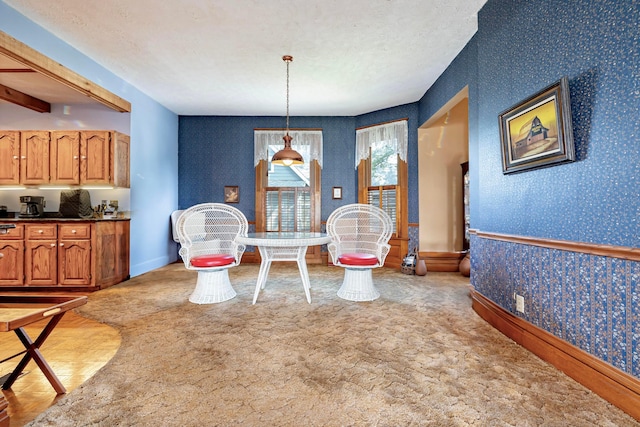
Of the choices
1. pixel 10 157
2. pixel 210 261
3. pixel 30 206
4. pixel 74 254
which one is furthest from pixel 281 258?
pixel 10 157

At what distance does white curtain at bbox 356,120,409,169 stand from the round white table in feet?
9.03

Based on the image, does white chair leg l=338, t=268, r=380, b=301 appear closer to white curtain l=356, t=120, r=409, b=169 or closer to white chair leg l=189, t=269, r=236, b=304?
white chair leg l=189, t=269, r=236, b=304

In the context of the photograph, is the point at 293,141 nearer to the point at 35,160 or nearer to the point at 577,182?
the point at 35,160

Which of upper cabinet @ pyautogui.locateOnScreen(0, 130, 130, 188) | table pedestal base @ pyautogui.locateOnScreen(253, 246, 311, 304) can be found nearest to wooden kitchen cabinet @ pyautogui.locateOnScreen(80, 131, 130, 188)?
upper cabinet @ pyautogui.locateOnScreen(0, 130, 130, 188)

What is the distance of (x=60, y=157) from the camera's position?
428 cm

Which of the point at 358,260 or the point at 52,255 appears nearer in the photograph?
the point at 358,260

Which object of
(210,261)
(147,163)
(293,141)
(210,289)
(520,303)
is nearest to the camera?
(520,303)

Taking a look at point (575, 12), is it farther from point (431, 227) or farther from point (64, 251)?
point (64, 251)

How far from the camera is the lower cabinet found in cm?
385

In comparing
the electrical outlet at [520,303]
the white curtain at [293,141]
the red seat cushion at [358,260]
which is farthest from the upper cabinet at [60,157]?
the electrical outlet at [520,303]

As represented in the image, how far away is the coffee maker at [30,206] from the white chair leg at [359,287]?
449 cm

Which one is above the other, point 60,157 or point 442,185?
point 60,157

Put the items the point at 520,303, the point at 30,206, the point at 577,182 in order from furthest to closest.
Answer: the point at 30,206 → the point at 520,303 → the point at 577,182

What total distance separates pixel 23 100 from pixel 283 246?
4291 millimetres
